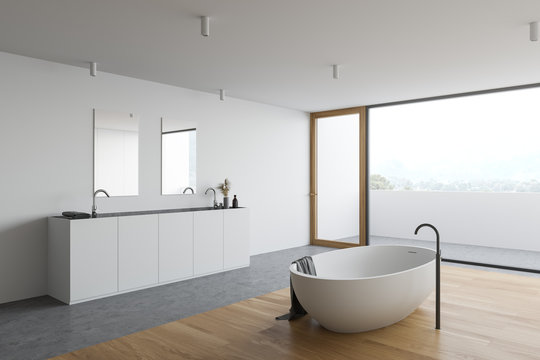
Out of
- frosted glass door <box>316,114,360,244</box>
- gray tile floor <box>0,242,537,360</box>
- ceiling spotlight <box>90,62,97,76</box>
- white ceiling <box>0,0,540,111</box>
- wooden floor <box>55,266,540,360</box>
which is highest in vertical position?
white ceiling <box>0,0,540,111</box>

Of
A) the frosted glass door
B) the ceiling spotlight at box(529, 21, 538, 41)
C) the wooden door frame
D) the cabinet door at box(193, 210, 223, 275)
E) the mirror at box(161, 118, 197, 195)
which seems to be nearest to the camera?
the ceiling spotlight at box(529, 21, 538, 41)

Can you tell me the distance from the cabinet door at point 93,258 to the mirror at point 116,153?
0.66 meters

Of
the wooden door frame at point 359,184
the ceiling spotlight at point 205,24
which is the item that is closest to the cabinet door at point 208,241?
the ceiling spotlight at point 205,24

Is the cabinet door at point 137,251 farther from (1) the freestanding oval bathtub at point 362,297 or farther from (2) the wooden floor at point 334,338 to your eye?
(1) the freestanding oval bathtub at point 362,297

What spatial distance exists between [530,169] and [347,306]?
21.2 feet

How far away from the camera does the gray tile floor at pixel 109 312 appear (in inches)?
124

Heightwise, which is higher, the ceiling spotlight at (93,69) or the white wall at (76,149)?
the ceiling spotlight at (93,69)

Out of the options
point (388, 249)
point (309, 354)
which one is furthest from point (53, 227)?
point (388, 249)

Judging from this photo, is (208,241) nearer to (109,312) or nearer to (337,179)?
(109,312)

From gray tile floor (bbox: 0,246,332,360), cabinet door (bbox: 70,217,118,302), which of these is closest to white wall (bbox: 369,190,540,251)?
gray tile floor (bbox: 0,246,332,360)

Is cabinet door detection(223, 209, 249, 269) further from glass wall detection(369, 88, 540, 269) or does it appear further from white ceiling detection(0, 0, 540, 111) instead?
glass wall detection(369, 88, 540, 269)

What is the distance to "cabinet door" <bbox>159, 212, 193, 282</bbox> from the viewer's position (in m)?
4.91

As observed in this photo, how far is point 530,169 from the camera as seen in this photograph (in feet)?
24.6

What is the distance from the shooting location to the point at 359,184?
23.4 ft
